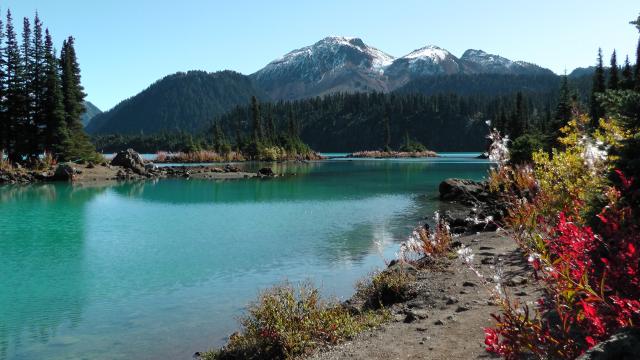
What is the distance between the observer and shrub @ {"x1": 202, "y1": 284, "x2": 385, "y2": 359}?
380 inches

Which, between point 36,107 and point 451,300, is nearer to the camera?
point 451,300

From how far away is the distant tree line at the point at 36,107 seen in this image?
236 feet

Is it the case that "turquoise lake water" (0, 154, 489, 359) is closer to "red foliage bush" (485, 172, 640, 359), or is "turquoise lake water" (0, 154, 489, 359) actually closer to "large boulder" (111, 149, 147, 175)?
"red foliage bush" (485, 172, 640, 359)

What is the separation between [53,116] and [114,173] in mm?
11648

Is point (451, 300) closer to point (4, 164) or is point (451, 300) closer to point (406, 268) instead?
point (406, 268)

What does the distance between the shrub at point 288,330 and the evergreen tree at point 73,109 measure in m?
73.4

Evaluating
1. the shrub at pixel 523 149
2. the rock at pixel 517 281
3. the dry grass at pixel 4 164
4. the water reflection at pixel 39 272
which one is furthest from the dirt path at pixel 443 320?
the dry grass at pixel 4 164

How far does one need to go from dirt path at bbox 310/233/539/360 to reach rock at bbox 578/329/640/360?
1.97 m

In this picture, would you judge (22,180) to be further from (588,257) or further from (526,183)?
(588,257)

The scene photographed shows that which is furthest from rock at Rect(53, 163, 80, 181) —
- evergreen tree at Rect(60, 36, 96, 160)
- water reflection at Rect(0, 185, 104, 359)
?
water reflection at Rect(0, 185, 104, 359)

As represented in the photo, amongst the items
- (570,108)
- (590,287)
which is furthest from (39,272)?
(570,108)

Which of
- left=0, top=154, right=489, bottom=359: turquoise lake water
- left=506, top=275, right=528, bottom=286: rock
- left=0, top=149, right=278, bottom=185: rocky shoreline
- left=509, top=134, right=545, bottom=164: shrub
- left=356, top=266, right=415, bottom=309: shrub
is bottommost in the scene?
left=0, top=154, right=489, bottom=359: turquoise lake water

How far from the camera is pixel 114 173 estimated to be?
74875 mm

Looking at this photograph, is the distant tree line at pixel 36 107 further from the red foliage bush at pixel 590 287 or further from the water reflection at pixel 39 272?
the red foliage bush at pixel 590 287
